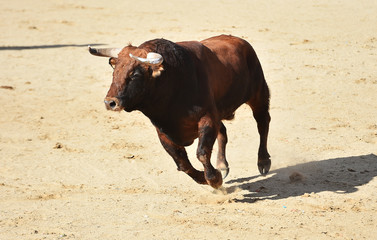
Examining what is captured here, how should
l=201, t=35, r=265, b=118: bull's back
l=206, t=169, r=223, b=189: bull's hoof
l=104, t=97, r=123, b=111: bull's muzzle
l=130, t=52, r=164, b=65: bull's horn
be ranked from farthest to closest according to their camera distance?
l=201, t=35, r=265, b=118: bull's back → l=206, t=169, r=223, b=189: bull's hoof → l=130, t=52, r=164, b=65: bull's horn → l=104, t=97, r=123, b=111: bull's muzzle

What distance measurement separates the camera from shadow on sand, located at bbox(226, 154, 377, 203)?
802 centimetres

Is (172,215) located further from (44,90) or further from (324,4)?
(324,4)

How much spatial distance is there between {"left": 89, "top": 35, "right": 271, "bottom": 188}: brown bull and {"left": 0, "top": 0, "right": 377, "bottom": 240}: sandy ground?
29.6 inches

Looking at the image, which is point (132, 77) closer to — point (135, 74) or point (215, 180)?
point (135, 74)

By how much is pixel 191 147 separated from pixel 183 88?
2670 mm

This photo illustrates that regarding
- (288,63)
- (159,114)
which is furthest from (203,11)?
(159,114)

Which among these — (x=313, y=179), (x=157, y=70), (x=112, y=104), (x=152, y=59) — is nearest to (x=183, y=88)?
(x=157, y=70)

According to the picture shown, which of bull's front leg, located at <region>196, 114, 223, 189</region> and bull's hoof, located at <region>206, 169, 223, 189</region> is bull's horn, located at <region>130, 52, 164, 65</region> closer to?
bull's front leg, located at <region>196, 114, 223, 189</region>

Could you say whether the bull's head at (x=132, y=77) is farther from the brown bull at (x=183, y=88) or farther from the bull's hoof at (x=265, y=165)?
the bull's hoof at (x=265, y=165)

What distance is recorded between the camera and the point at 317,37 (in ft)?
52.4

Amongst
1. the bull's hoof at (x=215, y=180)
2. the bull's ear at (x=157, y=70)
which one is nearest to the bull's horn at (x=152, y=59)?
the bull's ear at (x=157, y=70)

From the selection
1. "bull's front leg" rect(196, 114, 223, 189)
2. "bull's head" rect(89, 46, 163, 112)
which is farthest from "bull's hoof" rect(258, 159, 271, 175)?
"bull's head" rect(89, 46, 163, 112)

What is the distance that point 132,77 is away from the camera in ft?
22.7

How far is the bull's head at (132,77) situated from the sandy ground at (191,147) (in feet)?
4.11
